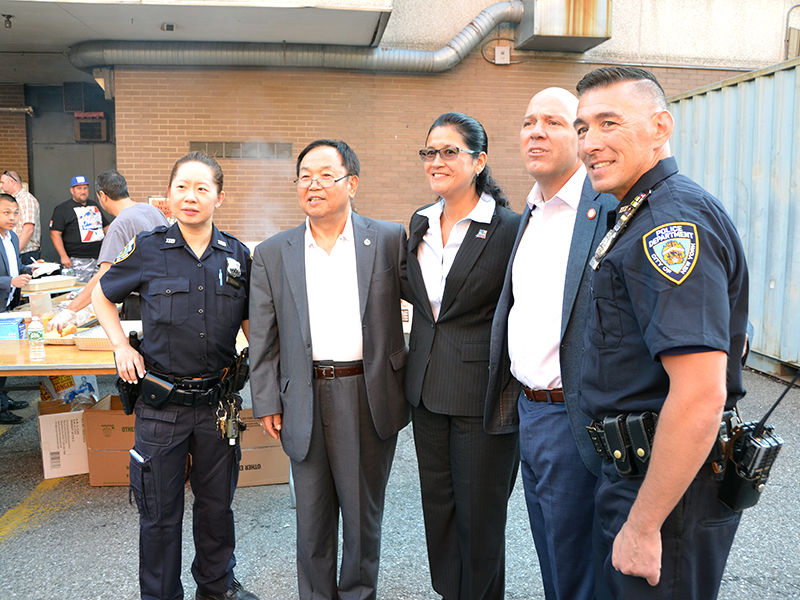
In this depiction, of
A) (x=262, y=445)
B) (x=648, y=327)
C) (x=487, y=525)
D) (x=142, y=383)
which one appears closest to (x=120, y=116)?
(x=262, y=445)

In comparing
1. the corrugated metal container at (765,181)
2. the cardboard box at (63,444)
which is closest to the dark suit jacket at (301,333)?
the cardboard box at (63,444)

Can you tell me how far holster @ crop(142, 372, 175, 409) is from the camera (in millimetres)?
2355

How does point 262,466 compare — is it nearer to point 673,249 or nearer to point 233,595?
point 233,595

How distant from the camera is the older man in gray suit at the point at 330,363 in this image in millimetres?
2266

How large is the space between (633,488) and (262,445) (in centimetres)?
281

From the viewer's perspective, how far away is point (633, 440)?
135 centimetres

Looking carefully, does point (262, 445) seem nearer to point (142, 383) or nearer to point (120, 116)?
point (142, 383)

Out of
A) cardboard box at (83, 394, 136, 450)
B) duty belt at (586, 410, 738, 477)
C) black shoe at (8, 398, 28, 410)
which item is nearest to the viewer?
duty belt at (586, 410, 738, 477)

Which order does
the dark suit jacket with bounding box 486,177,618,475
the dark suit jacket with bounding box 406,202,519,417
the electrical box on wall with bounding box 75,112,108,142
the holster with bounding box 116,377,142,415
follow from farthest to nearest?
the electrical box on wall with bounding box 75,112,108,142 → the holster with bounding box 116,377,142,415 → the dark suit jacket with bounding box 406,202,519,417 → the dark suit jacket with bounding box 486,177,618,475

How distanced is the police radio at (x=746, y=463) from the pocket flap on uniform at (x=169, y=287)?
2.00 meters

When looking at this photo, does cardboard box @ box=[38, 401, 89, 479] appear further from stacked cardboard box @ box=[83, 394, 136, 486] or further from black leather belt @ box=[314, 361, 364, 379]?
black leather belt @ box=[314, 361, 364, 379]

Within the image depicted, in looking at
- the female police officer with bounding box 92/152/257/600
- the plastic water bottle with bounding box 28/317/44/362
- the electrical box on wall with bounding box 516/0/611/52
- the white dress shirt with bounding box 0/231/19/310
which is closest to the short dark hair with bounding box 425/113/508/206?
the female police officer with bounding box 92/152/257/600

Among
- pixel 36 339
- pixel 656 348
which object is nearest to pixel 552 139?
pixel 656 348

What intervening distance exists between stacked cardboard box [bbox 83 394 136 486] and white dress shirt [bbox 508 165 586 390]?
278 centimetres
